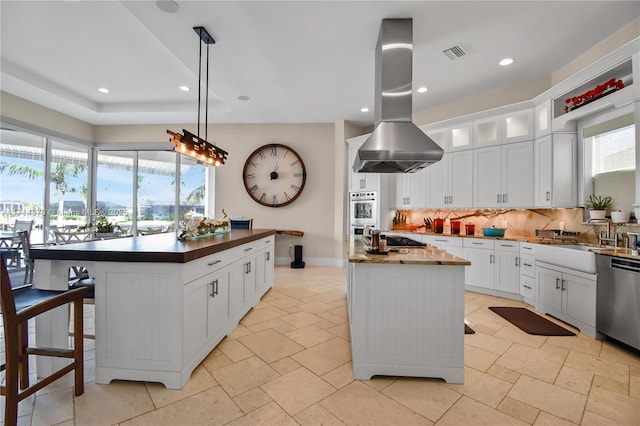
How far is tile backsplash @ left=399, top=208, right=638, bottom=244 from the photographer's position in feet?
11.3

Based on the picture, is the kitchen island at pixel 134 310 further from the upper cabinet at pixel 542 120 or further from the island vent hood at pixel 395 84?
the upper cabinet at pixel 542 120

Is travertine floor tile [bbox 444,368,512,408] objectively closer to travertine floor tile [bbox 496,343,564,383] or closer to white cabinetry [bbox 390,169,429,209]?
travertine floor tile [bbox 496,343,564,383]

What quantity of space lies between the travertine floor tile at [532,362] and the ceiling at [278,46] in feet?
10.2

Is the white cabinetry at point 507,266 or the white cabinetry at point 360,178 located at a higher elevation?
the white cabinetry at point 360,178

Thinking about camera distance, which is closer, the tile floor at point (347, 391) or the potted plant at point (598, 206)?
the tile floor at point (347, 391)

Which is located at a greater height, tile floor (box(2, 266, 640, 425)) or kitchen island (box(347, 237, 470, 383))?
kitchen island (box(347, 237, 470, 383))

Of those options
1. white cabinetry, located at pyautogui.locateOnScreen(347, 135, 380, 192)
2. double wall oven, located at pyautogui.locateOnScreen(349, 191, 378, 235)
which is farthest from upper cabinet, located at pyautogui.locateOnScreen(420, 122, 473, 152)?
double wall oven, located at pyautogui.locateOnScreen(349, 191, 378, 235)

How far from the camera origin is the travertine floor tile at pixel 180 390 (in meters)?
1.72

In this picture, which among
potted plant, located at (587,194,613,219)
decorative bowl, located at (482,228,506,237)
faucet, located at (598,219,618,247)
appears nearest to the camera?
faucet, located at (598,219,618,247)

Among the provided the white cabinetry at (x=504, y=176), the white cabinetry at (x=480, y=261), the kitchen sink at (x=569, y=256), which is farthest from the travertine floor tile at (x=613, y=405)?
the white cabinetry at (x=504, y=176)

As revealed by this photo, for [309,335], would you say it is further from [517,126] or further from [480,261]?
[517,126]

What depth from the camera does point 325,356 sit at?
2289 mm

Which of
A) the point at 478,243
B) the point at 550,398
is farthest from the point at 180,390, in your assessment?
the point at 478,243

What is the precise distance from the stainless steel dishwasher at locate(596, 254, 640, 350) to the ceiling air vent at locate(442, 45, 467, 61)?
259 centimetres
